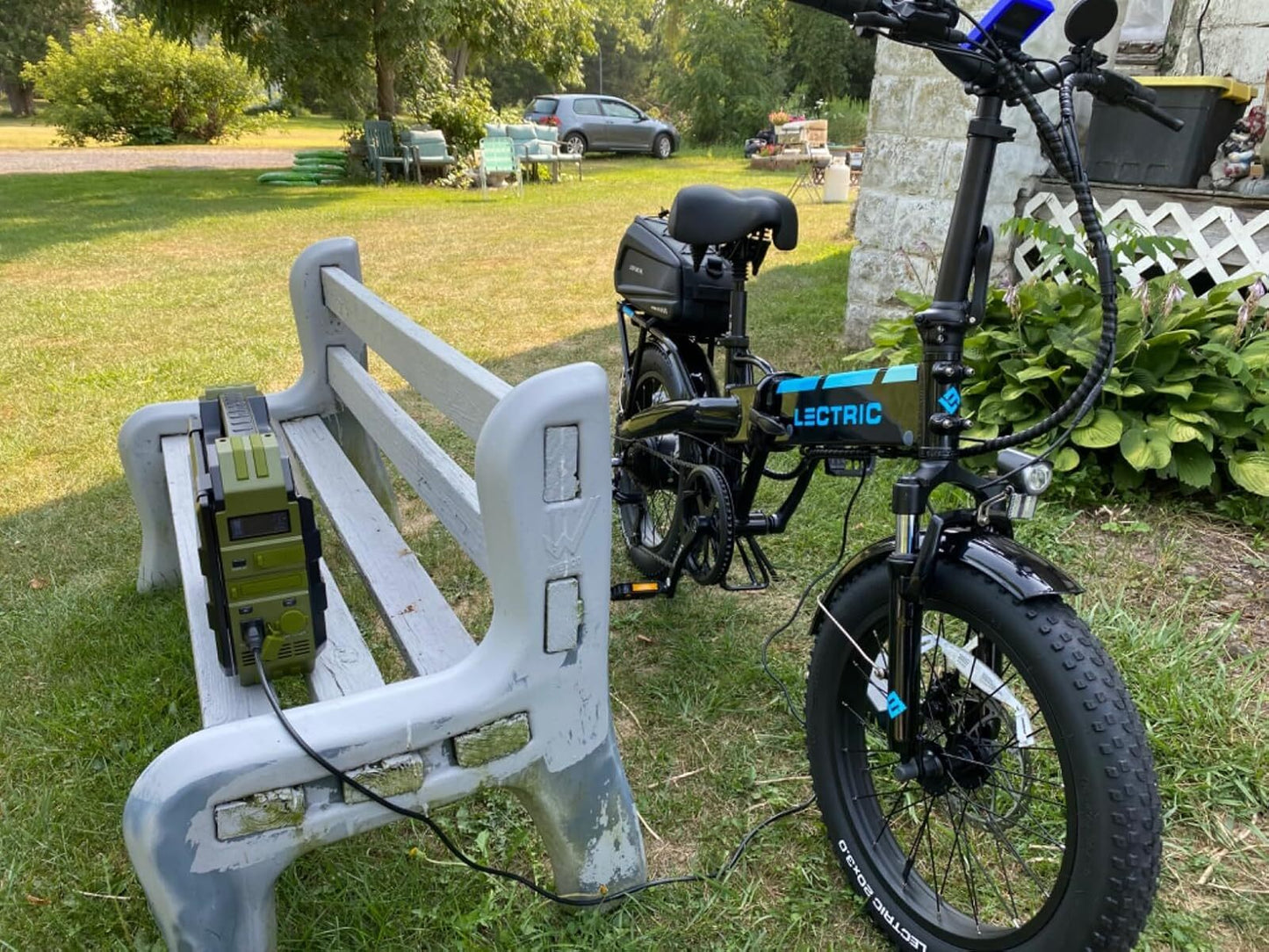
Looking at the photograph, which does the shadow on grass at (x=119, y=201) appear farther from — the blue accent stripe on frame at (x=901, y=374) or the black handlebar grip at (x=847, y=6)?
the black handlebar grip at (x=847, y=6)

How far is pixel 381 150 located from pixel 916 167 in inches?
539

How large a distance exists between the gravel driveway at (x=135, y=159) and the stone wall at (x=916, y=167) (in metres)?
16.7

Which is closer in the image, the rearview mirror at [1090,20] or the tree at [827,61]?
the rearview mirror at [1090,20]

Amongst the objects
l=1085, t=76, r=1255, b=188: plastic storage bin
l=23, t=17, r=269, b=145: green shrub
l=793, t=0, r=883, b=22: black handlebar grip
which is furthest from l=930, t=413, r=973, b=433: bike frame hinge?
l=23, t=17, r=269, b=145: green shrub

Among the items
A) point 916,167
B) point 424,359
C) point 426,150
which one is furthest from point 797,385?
point 426,150

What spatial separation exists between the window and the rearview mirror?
76.9ft

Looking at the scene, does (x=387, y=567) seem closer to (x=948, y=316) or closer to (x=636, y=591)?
(x=636, y=591)

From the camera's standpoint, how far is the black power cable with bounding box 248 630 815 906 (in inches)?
58.9

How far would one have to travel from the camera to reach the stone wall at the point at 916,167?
→ 484 cm

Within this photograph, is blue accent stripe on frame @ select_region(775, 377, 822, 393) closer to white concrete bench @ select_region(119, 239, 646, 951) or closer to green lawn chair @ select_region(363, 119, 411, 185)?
white concrete bench @ select_region(119, 239, 646, 951)

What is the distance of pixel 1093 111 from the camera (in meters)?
4.93

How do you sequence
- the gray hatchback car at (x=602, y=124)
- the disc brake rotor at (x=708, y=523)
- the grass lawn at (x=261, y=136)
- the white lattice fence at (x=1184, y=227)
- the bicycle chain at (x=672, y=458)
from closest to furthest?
the disc brake rotor at (x=708, y=523) < the bicycle chain at (x=672, y=458) < the white lattice fence at (x=1184, y=227) < the gray hatchback car at (x=602, y=124) < the grass lawn at (x=261, y=136)

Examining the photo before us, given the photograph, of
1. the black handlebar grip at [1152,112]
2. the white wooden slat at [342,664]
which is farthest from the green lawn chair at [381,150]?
the black handlebar grip at [1152,112]

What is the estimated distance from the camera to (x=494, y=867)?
216cm
